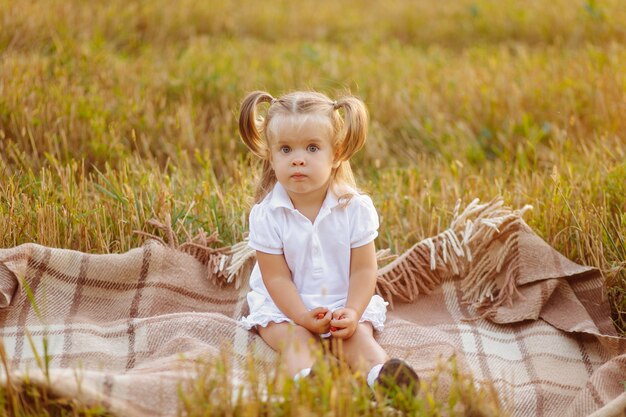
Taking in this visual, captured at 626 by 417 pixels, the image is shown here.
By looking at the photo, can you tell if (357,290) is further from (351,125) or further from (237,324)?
(351,125)

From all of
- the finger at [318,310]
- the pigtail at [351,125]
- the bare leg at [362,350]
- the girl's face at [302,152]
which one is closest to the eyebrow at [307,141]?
the girl's face at [302,152]

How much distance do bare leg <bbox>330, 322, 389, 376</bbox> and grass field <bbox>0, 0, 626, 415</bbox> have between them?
2.93ft

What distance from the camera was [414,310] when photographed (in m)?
3.28

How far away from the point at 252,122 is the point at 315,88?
290cm

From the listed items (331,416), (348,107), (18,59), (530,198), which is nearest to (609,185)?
(530,198)

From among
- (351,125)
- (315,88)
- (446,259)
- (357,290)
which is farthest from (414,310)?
(315,88)

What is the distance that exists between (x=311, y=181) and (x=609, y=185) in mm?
1585

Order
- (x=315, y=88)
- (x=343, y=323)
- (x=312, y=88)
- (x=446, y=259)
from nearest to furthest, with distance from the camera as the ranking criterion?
1. (x=343, y=323)
2. (x=312, y=88)
3. (x=446, y=259)
4. (x=315, y=88)

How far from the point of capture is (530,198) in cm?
364

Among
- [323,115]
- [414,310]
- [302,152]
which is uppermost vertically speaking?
[323,115]

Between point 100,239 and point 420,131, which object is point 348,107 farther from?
point 420,131

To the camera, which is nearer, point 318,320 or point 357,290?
point 318,320

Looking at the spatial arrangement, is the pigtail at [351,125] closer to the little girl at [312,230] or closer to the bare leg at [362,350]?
the little girl at [312,230]

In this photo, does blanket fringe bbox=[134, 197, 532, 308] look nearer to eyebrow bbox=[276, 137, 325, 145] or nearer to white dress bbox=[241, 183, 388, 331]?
white dress bbox=[241, 183, 388, 331]
